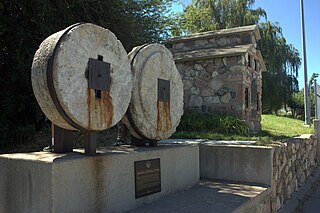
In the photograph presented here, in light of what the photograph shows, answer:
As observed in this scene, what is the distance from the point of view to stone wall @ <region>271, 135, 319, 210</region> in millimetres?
4508

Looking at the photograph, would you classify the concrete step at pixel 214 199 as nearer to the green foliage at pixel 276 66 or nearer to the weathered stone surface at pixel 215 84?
the weathered stone surface at pixel 215 84

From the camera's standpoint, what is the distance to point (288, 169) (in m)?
5.50

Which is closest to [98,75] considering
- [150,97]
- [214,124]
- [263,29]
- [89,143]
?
[89,143]

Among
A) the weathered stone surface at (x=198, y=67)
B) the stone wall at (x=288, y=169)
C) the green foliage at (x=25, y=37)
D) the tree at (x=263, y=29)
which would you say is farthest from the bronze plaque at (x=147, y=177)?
the tree at (x=263, y=29)

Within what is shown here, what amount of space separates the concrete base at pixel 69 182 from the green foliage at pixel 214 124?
4.27m

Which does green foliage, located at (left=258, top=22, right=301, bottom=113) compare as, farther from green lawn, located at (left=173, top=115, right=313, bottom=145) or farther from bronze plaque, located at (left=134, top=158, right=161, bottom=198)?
bronze plaque, located at (left=134, top=158, right=161, bottom=198)

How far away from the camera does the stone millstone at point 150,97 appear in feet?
10.8

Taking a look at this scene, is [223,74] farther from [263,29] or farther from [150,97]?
[263,29]

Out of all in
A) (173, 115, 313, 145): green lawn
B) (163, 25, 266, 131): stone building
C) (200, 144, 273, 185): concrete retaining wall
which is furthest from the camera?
(163, 25, 266, 131): stone building

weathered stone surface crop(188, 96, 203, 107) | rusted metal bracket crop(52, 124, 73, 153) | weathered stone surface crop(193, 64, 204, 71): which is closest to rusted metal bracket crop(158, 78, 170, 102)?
rusted metal bracket crop(52, 124, 73, 153)

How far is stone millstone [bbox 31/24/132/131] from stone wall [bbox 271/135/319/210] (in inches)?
111

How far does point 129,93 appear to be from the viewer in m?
3.08

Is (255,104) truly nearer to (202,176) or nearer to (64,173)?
(202,176)

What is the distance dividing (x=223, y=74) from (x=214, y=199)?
5.28m
